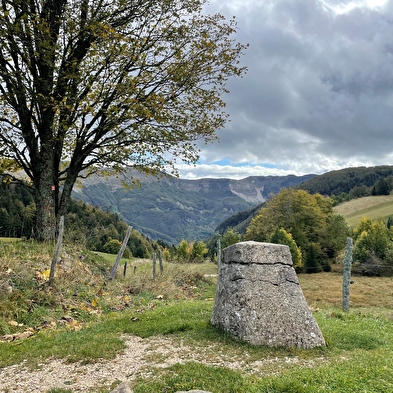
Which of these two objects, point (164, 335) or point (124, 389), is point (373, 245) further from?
point (124, 389)

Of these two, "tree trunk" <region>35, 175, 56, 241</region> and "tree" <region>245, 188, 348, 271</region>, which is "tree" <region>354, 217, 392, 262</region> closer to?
"tree" <region>245, 188, 348, 271</region>

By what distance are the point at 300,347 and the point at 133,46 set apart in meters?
13.7

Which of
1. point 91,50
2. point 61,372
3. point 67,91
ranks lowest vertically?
point 61,372

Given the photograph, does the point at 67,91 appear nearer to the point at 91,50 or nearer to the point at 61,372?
the point at 91,50

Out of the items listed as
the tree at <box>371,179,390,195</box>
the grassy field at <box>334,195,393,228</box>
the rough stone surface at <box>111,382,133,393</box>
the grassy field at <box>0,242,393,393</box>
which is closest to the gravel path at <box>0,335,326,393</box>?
the grassy field at <box>0,242,393,393</box>

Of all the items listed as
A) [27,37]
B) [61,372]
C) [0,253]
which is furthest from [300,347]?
[27,37]

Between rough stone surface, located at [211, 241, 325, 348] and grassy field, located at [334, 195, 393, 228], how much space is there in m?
146

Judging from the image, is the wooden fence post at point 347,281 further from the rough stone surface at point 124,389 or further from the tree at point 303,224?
the tree at point 303,224

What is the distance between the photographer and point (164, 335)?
881cm

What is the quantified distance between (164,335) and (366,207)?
17546 centimetres

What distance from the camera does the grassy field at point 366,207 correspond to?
482 feet

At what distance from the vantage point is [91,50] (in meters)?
14.7

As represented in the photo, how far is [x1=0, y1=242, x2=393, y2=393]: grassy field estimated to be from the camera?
5707 millimetres

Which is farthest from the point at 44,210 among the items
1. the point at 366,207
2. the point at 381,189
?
the point at 381,189
